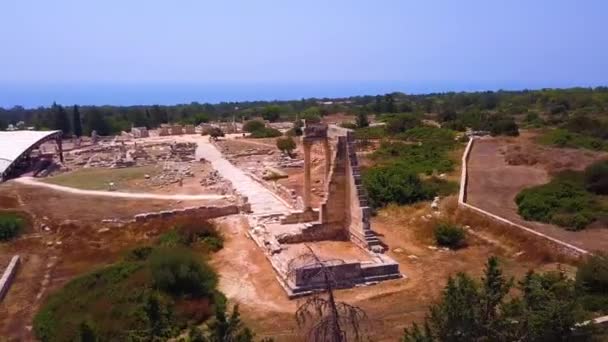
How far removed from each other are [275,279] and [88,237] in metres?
9.75

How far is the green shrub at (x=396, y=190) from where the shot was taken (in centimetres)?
2570

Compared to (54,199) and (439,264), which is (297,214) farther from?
(54,199)

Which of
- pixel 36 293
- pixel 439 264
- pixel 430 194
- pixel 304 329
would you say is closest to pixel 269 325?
pixel 304 329

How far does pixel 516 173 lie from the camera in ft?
100

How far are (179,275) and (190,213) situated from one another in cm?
895

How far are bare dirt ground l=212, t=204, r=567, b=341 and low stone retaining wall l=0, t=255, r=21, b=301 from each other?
6.71 meters

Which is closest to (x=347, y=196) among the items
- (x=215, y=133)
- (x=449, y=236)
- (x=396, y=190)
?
(x=449, y=236)

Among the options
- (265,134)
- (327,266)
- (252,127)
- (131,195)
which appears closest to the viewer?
(327,266)

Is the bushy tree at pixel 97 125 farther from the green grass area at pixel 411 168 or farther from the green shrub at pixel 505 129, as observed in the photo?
the green shrub at pixel 505 129

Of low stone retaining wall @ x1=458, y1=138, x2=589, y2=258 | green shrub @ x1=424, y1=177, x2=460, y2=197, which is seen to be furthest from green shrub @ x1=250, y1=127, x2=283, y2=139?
low stone retaining wall @ x1=458, y1=138, x2=589, y2=258

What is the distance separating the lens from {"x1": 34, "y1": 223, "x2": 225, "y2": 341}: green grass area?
13.1 meters

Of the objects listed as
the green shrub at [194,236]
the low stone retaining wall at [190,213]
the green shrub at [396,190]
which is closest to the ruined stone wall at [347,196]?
the green shrub at [194,236]

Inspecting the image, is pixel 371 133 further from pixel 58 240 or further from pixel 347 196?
pixel 58 240

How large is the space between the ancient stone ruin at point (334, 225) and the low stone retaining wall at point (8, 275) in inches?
332
